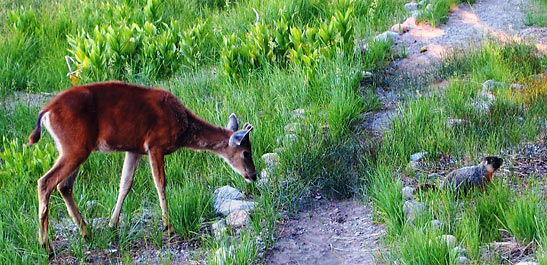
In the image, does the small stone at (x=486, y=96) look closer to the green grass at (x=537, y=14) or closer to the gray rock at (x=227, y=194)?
the green grass at (x=537, y=14)

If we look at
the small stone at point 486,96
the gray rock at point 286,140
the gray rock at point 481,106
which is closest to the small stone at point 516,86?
the small stone at point 486,96

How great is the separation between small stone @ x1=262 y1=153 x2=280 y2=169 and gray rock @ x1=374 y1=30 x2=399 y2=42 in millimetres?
3358

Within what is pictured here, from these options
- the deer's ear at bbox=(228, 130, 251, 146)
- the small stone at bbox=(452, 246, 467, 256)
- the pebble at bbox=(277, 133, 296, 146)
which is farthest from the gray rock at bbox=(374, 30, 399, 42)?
the small stone at bbox=(452, 246, 467, 256)

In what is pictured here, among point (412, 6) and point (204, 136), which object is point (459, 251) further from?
point (412, 6)

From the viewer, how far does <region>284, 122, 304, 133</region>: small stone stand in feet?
24.4

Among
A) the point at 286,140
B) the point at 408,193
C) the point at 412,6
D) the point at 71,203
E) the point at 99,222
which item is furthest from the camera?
the point at 412,6

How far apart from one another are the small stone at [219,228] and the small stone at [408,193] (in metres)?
1.53

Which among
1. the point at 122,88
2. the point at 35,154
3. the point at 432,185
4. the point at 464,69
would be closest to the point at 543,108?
the point at 464,69

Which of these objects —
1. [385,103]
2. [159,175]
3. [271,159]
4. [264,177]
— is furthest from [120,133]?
[385,103]

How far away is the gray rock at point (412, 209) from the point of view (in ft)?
19.1

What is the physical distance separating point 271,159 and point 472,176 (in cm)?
187

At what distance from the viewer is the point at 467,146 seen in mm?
7121

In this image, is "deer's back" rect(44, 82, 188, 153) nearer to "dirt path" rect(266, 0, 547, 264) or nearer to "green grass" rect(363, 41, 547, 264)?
"dirt path" rect(266, 0, 547, 264)

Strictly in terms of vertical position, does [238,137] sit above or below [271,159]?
above
